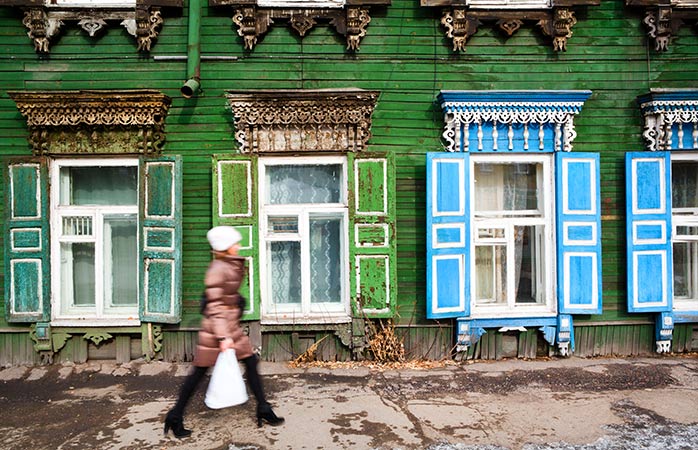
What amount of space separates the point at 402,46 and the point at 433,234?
217cm

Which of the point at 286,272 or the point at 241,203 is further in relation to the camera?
the point at 286,272

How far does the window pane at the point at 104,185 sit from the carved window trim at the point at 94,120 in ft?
1.07

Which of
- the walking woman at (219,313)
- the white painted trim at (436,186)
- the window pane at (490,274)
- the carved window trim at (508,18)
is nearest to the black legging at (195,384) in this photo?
the walking woman at (219,313)

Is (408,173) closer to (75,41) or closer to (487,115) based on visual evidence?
(487,115)

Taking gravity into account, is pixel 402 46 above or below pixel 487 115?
above

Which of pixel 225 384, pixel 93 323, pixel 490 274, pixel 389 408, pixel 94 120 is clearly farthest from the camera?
pixel 490 274

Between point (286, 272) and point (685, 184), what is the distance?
15.9 ft

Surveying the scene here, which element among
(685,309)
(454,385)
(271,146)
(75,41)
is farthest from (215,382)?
(685,309)

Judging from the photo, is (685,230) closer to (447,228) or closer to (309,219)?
(447,228)

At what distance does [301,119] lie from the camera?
19.9ft

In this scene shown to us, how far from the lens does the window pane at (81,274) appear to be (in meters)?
6.34

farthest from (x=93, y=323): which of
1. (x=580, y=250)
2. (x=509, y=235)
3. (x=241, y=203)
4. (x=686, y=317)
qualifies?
(x=686, y=317)

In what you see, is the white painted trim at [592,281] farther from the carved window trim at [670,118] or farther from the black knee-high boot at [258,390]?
the black knee-high boot at [258,390]

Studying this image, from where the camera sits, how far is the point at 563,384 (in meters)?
5.49
